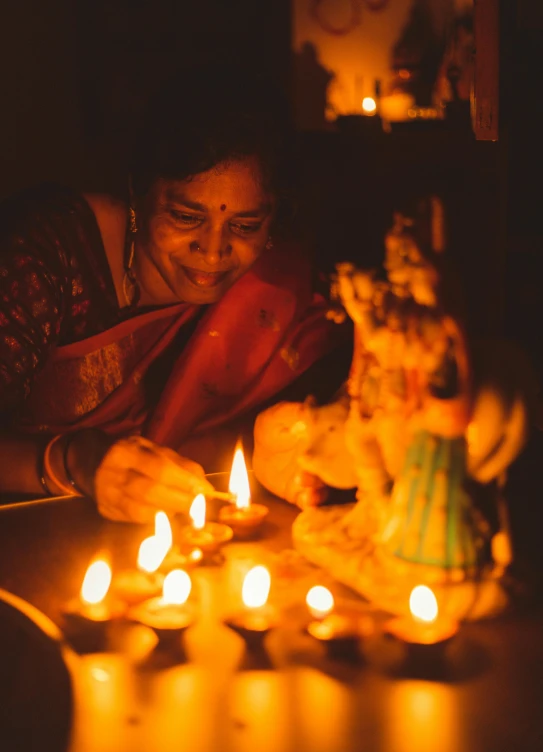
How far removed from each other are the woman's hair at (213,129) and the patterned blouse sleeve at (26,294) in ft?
0.68

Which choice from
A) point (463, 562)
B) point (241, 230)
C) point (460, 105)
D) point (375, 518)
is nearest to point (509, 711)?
point (463, 562)

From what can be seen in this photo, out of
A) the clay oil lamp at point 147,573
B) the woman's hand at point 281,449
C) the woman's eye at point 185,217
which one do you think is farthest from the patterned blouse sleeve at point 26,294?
the clay oil lamp at point 147,573

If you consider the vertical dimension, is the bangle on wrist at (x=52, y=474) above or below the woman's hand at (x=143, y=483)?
below

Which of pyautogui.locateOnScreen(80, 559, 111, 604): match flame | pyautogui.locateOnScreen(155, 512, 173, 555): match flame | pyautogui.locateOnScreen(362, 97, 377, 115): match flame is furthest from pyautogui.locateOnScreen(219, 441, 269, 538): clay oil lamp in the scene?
pyautogui.locateOnScreen(362, 97, 377, 115): match flame

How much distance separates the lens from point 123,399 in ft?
6.24

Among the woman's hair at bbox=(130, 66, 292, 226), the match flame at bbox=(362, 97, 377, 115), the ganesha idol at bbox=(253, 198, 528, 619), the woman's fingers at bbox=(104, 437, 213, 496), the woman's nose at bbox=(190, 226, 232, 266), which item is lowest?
the woman's fingers at bbox=(104, 437, 213, 496)

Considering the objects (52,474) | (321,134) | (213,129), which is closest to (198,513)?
(52,474)

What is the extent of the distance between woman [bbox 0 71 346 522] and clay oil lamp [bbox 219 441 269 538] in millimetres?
124

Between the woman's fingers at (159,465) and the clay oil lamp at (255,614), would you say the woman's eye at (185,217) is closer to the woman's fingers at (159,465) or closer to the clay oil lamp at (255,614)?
the woman's fingers at (159,465)

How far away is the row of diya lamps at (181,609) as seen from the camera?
36.3 inches

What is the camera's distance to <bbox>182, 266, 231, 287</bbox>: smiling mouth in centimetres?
176

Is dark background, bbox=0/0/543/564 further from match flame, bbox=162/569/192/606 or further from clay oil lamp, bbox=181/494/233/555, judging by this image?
match flame, bbox=162/569/192/606

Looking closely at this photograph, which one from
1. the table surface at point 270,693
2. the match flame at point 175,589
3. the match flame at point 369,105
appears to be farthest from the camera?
the match flame at point 369,105

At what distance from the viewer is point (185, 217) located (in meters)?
1.66
